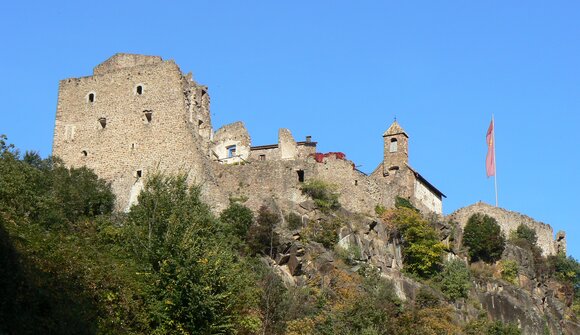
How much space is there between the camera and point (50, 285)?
93.4ft

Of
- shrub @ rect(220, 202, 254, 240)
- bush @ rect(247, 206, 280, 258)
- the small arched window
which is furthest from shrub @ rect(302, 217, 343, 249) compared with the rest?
the small arched window

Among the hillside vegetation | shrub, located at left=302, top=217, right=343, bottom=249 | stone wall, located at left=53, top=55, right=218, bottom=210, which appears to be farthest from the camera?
stone wall, located at left=53, top=55, right=218, bottom=210

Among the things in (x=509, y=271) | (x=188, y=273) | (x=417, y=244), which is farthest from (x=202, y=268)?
(x=509, y=271)

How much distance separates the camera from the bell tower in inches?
2448

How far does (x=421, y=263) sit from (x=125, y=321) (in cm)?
2716

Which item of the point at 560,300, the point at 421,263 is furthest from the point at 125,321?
the point at 560,300

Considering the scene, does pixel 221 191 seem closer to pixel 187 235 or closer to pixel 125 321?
pixel 187 235

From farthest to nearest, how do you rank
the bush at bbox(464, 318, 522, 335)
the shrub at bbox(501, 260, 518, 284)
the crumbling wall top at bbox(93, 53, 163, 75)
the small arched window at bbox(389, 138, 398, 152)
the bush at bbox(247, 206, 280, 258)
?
the small arched window at bbox(389, 138, 398, 152)
the shrub at bbox(501, 260, 518, 284)
the crumbling wall top at bbox(93, 53, 163, 75)
the bush at bbox(464, 318, 522, 335)
the bush at bbox(247, 206, 280, 258)

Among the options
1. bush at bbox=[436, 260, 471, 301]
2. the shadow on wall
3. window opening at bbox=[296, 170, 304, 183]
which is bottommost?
the shadow on wall

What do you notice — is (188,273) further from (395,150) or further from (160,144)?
(395,150)

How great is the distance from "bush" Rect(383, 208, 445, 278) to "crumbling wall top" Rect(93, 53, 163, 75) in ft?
52.7

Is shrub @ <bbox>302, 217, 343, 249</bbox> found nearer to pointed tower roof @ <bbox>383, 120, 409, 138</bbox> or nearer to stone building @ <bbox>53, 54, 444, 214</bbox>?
stone building @ <bbox>53, 54, 444, 214</bbox>

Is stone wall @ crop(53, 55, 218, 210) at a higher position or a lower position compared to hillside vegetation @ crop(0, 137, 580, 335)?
higher

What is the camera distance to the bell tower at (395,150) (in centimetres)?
6219
